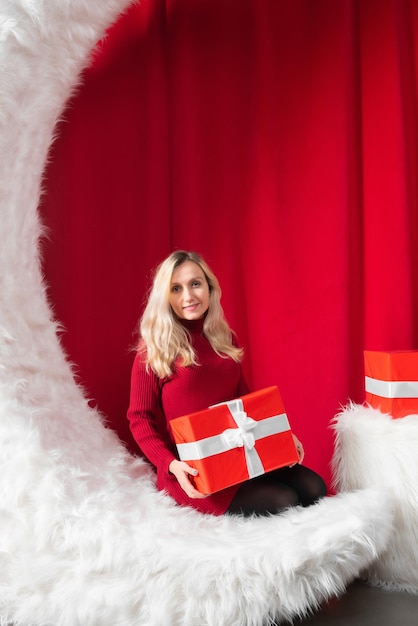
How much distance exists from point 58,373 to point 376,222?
1.11m

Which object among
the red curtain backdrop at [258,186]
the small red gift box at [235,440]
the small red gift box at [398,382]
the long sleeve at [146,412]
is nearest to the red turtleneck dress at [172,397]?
the long sleeve at [146,412]

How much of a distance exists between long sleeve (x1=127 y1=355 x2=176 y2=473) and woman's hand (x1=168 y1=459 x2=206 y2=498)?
0.11 meters

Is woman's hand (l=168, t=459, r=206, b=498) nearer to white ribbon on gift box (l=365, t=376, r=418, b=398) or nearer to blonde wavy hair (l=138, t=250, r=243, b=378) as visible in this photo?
blonde wavy hair (l=138, t=250, r=243, b=378)

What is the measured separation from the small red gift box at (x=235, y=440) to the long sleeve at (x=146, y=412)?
0.53ft

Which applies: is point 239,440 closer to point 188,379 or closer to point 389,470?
point 188,379

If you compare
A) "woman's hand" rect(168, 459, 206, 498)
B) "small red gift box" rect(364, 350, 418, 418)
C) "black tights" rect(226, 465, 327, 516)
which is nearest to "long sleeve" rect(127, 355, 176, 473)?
"woman's hand" rect(168, 459, 206, 498)

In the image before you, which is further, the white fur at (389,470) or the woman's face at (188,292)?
the woman's face at (188,292)

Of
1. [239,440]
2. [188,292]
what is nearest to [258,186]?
[188,292]

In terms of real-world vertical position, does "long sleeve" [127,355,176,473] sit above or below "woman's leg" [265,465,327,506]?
above

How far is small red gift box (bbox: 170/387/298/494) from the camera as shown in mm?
1339

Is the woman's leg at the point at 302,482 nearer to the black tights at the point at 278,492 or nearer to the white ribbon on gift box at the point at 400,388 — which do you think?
the black tights at the point at 278,492

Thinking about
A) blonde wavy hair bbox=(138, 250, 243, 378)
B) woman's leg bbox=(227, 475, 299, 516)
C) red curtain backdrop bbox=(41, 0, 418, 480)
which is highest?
red curtain backdrop bbox=(41, 0, 418, 480)

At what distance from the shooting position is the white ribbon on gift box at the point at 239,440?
1.34 metres

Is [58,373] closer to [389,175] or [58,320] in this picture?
[58,320]
